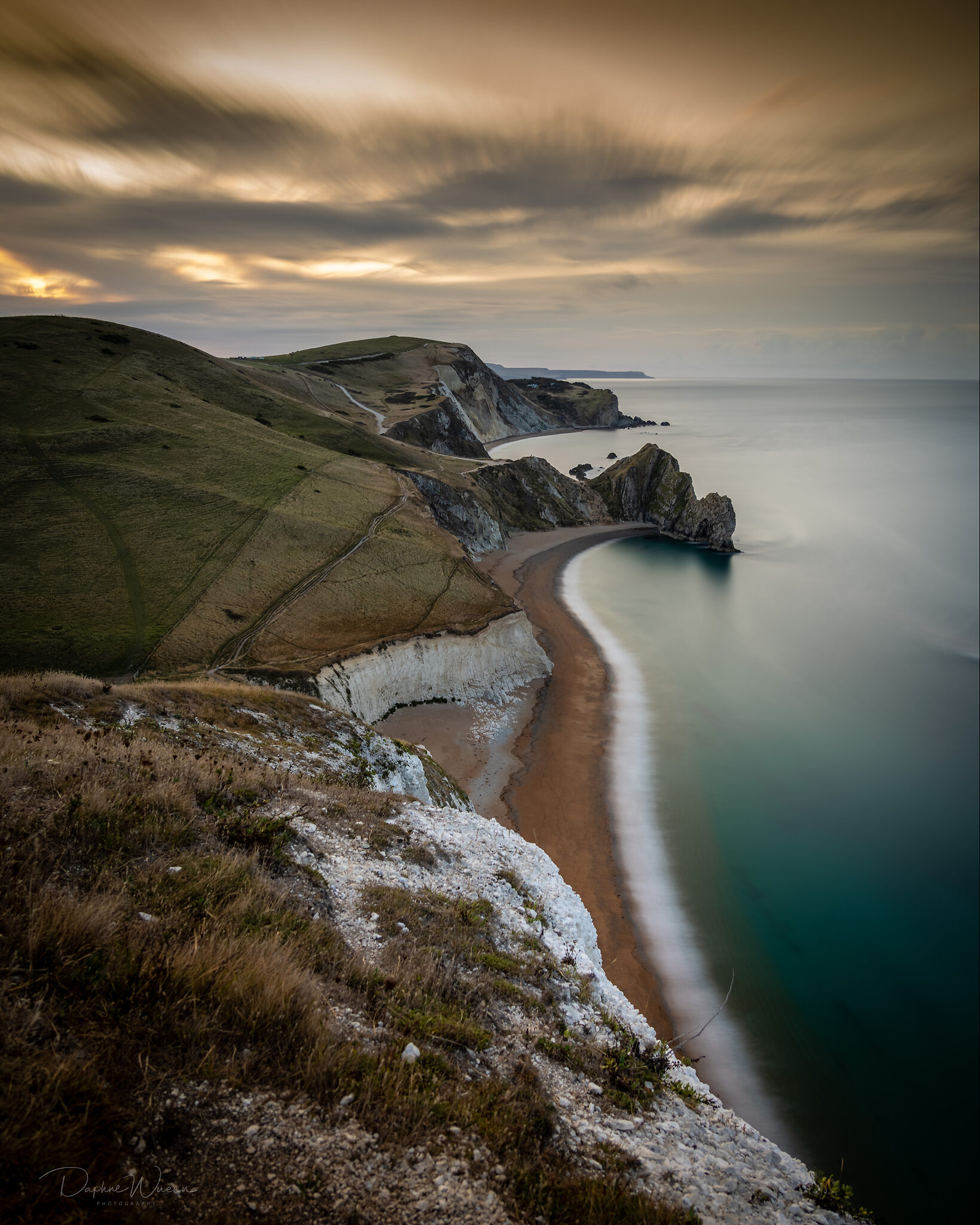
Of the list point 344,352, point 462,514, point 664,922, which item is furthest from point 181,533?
point 344,352

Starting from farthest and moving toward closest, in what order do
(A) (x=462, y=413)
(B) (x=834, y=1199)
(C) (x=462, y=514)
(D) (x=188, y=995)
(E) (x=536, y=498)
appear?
(A) (x=462, y=413)
(E) (x=536, y=498)
(C) (x=462, y=514)
(B) (x=834, y=1199)
(D) (x=188, y=995)

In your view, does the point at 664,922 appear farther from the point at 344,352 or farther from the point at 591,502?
the point at 344,352

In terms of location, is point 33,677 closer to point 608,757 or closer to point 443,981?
point 443,981

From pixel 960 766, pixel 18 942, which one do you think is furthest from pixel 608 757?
pixel 18 942

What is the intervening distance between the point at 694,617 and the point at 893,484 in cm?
10772

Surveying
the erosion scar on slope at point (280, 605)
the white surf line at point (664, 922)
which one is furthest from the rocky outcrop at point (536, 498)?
the white surf line at point (664, 922)

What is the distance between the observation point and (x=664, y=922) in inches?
1038

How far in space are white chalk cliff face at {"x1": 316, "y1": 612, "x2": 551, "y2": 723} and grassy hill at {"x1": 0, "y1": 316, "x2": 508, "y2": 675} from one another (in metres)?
1.73

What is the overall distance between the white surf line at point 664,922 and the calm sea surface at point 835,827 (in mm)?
380

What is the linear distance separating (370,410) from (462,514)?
204 feet

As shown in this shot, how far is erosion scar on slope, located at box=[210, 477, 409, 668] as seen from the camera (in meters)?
34.3

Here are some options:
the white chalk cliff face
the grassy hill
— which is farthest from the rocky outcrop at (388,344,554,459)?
the white chalk cliff face

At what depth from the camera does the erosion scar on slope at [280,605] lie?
3435 centimetres

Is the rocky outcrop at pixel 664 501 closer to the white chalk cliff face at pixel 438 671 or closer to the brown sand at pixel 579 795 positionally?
the brown sand at pixel 579 795
